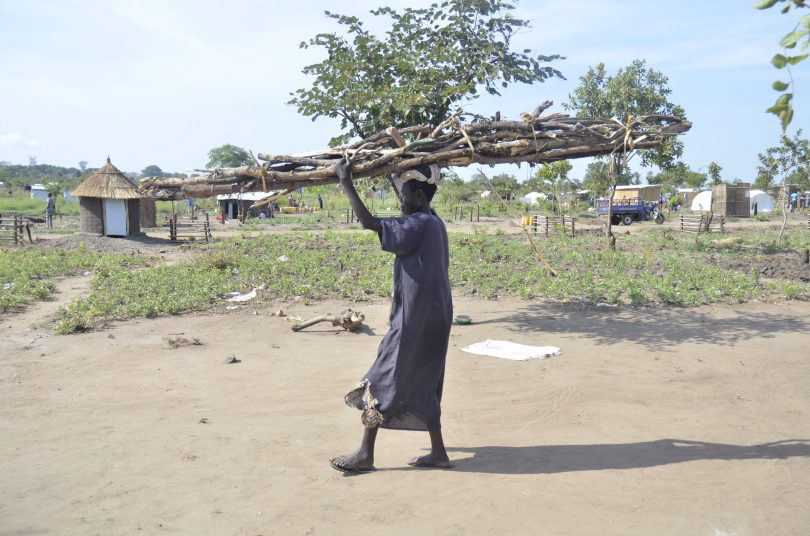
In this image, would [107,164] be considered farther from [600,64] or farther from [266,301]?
[600,64]

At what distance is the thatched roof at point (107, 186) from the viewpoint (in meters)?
21.0

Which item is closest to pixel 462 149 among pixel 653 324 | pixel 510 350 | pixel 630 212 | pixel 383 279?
pixel 510 350

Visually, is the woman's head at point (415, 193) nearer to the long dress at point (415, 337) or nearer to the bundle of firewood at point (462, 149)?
the long dress at point (415, 337)

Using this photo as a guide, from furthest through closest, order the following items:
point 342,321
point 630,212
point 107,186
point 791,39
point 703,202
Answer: point 703,202
point 630,212
point 107,186
point 342,321
point 791,39

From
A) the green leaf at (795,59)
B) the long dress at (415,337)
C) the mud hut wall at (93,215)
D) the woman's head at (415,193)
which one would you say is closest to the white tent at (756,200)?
the mud hut wall at (93,215)

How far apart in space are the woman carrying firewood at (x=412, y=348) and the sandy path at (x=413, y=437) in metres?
0.28

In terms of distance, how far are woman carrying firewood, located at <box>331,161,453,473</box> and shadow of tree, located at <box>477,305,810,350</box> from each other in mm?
3995

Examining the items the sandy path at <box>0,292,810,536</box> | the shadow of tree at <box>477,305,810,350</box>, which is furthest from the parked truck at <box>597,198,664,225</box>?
the sandy path at <box>0,292,810,536</box>

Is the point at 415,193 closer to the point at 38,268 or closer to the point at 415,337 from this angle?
the point at 415,337

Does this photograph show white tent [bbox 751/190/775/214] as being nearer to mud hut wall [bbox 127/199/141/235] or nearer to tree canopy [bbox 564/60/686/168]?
tree canopy [bbox 564/60/686/168]

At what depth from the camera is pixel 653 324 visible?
329 inches

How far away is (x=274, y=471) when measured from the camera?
13.2 feet

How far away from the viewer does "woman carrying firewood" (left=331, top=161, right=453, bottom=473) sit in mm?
3959

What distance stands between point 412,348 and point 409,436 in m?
1.11
